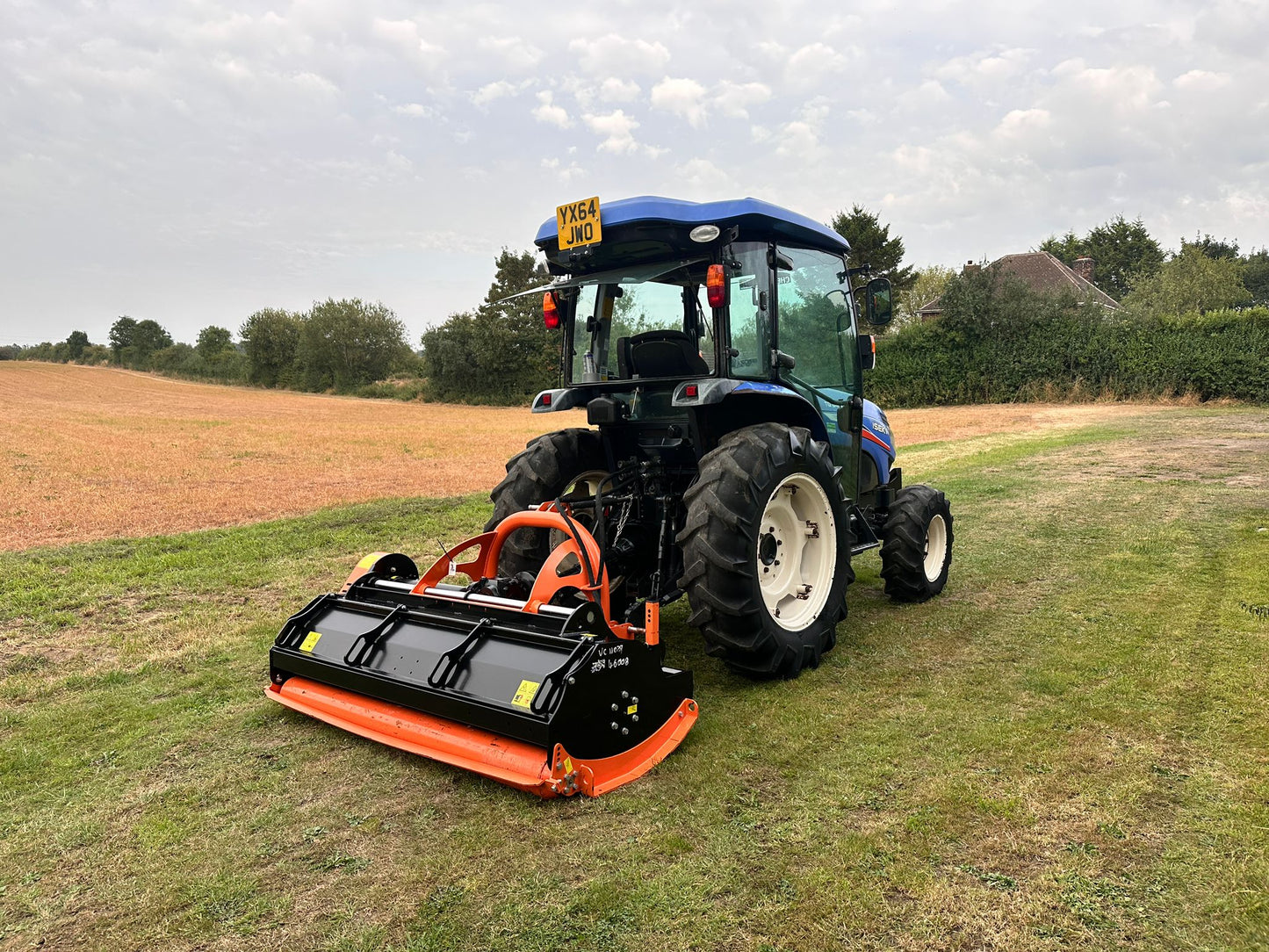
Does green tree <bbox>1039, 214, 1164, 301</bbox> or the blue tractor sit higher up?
green tree <bbox>1039, 214, 1164, 301</bbox>

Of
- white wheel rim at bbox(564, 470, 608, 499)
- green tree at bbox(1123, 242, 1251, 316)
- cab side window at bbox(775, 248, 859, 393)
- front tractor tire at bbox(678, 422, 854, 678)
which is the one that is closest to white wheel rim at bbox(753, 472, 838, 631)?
front tractor tire at bbox(678, 422, 854, 678)

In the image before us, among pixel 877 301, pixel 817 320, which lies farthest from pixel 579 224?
pixel 877 301

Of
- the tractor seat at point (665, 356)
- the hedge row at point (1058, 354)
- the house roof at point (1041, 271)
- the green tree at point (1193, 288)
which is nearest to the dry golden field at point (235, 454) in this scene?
the hedge row at point (1058, 354)

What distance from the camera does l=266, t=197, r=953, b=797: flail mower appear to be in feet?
10.4

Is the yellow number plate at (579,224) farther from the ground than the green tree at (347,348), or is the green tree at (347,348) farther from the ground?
the green tree at (347,348)

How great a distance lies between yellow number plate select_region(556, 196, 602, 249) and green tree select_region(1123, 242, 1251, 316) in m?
40.5

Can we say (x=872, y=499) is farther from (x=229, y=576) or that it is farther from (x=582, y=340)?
(x=229, y=576)

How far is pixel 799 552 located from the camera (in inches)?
179

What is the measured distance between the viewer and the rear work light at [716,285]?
13.4 feet

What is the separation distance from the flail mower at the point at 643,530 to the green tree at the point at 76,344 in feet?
281

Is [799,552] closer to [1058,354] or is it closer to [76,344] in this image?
[1058,354]

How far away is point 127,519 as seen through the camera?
919 cm

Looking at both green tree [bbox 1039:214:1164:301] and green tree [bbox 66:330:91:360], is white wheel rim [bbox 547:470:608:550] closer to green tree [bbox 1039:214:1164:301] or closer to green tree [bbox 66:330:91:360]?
green tree [bbox 1039:214:1164:301]

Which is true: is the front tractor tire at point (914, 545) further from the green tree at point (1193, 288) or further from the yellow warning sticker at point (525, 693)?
the green tree at point (1193, 288)
